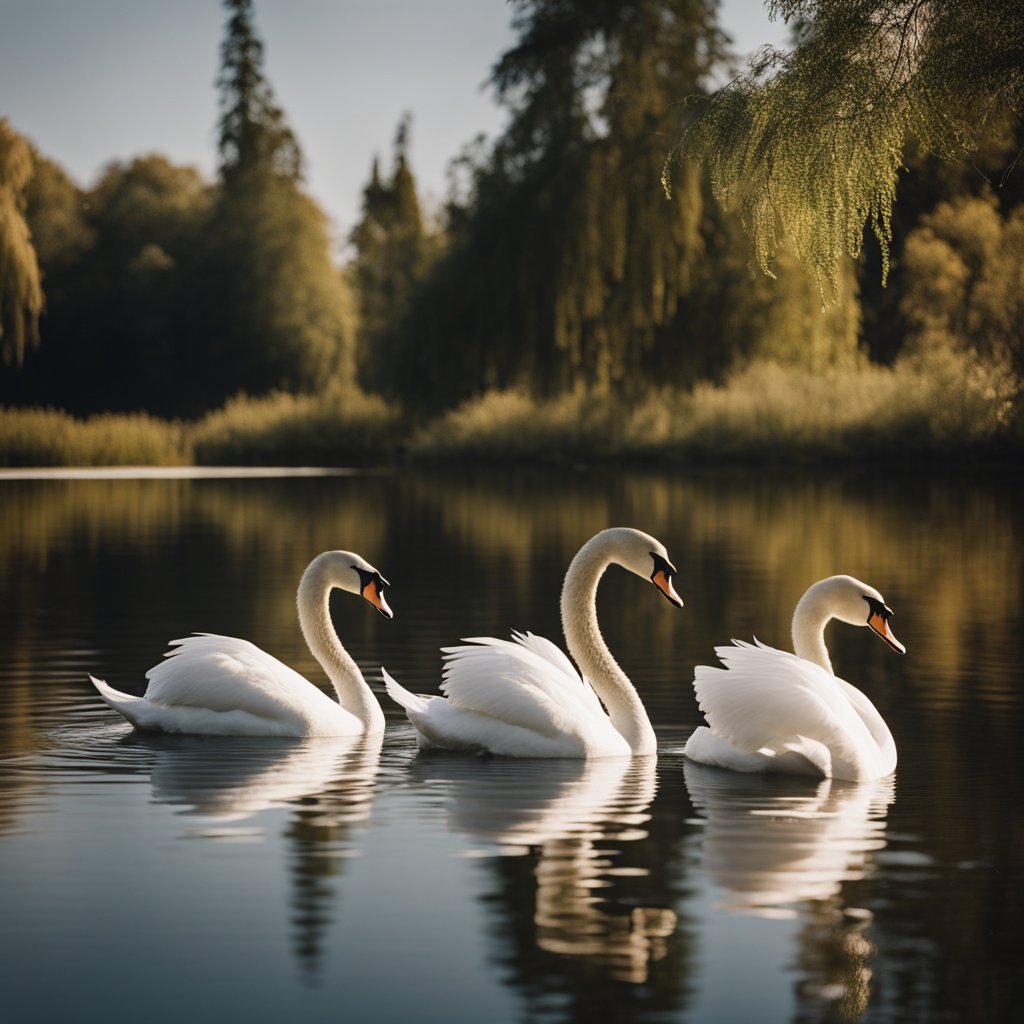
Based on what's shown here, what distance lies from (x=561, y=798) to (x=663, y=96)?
1158 inches

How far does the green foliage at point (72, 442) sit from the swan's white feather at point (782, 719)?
30182 mm

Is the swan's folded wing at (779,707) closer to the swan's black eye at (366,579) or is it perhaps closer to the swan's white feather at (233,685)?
the swan's white feather at (233,685)

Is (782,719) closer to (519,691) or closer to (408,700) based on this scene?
(519,691)

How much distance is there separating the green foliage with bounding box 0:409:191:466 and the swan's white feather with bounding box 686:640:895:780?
99.0 feet

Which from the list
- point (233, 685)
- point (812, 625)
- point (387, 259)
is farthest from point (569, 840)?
point (387, 259)

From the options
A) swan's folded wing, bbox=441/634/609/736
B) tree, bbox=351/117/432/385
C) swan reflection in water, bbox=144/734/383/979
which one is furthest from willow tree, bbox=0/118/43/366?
swan's folded wing, bbox=441/634/609/736

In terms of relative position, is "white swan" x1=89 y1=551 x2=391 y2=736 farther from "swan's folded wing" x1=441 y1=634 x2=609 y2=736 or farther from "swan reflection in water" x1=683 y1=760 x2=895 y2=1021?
"swan reflection in water" x1=683 y1=760 x2=895 y2=1021

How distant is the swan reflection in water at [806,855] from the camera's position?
193 inches

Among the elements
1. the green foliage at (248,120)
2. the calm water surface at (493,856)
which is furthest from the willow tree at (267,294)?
the calm water surface at (493,856)

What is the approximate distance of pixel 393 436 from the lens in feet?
135

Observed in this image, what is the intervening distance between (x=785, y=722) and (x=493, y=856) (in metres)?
1.79

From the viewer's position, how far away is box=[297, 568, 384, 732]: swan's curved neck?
8594 millimetres

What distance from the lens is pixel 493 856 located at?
6102 mm

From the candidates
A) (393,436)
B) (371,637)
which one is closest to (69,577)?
(371,637)
